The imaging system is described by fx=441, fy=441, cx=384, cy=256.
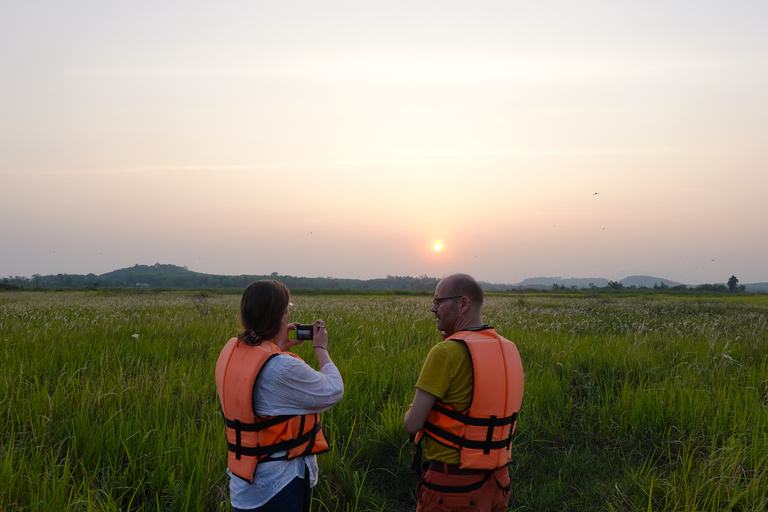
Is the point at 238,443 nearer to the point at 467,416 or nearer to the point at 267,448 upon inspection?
the point at 267,448

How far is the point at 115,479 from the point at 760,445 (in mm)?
6201

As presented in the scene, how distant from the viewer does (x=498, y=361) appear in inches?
109

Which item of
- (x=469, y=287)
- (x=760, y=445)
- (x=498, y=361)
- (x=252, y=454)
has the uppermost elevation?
(x=469, y=287)

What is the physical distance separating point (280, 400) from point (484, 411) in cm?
126

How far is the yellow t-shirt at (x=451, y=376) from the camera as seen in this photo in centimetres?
A: 271

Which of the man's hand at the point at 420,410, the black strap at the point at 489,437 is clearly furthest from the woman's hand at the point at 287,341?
Answer: the black strap at the point at 489,437

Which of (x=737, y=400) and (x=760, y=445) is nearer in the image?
(x=760, y=445)

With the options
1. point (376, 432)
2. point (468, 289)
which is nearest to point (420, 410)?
point (468, 289)

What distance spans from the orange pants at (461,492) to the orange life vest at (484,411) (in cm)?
11

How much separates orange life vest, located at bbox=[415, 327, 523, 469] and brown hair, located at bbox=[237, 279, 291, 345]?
3.62ft

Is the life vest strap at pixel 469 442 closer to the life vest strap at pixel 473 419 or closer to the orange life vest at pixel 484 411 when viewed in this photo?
the orange life vest at pixel 484 411

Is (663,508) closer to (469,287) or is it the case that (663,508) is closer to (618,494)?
(618,494)

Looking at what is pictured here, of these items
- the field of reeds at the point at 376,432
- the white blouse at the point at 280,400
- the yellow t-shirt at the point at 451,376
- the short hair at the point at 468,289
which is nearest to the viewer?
the white blouse at the point at 280,400

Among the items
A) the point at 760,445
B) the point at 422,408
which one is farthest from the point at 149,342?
the point at 760,445
